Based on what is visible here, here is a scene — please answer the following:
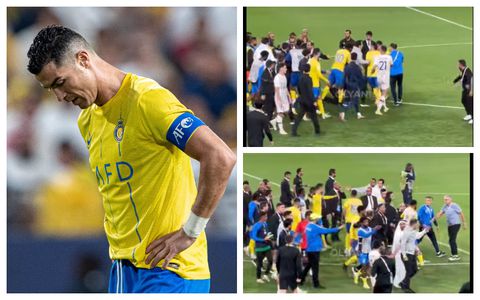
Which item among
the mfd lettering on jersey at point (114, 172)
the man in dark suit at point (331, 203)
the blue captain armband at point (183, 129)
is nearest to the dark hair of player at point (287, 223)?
the man in dark suit at point (331, 203)

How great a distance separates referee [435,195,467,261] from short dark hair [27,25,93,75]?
4952mm

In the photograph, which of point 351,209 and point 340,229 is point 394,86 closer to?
point 351,209

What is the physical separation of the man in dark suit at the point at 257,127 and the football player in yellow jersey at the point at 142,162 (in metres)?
3.98

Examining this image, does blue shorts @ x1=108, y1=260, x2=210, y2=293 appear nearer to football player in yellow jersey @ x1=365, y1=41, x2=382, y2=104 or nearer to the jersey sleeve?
the jersey sleeve

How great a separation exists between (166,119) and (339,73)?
4616mm

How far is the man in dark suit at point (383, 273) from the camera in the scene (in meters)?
7.95

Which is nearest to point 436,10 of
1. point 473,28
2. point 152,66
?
point 473,28

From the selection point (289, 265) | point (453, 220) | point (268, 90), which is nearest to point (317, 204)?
point (289, 265)

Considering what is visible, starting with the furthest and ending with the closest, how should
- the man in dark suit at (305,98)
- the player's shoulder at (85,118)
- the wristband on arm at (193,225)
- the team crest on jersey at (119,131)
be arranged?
the man in dark suit at (305,98) < the player's shoulder at (85,118) < the team crest on jersey at (119,131) < the wristband on arm at (193,225)

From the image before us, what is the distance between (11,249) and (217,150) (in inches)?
194

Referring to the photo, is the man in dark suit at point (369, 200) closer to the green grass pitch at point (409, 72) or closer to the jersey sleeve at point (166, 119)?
the green grass pitch at point (409, 72)

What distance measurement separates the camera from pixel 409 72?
7.91 m

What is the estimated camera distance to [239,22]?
307 inches

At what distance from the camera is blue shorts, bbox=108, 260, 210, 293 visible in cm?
370
